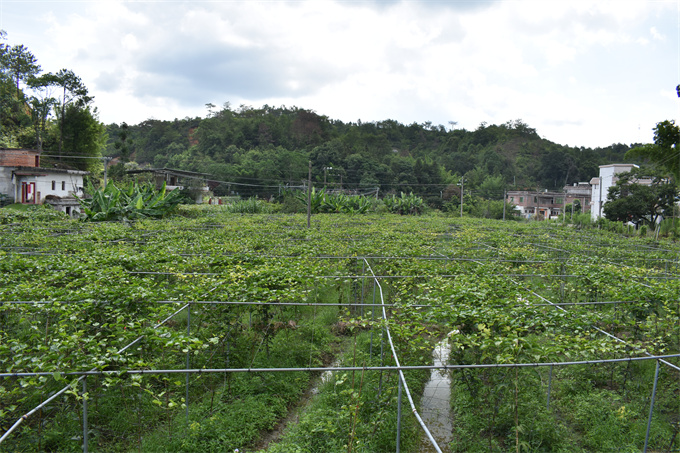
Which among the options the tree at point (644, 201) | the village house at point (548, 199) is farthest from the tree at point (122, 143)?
the village house at point (548, 199)

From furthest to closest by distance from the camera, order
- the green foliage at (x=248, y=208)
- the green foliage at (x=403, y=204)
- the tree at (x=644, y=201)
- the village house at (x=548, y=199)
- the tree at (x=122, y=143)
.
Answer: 1. the village house at (x=548, y=199)
2. the green foliage at (x=403, y=204)
3. the tree at (x=122, y=143)
4. the green foliage at (x=248, y=208)
5. the tree at (x=644, y=201)

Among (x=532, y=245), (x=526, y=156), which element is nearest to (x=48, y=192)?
(x=532, y=245)

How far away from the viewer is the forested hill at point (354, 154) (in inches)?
2352

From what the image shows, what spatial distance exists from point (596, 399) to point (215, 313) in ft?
19.9

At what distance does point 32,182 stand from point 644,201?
48720 mm

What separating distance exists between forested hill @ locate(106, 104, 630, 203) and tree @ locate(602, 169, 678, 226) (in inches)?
1007

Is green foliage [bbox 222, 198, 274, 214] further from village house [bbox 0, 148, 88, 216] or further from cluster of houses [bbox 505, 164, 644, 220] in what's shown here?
cluster of houses [bbox 505, 164, 644, 220]

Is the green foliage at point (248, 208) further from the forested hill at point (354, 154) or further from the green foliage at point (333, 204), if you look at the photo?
the forested hill at point (354, 154)

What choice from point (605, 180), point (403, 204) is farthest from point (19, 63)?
point (605, 180)

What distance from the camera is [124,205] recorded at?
840 inches

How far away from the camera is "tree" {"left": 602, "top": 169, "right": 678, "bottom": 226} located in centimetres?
3397

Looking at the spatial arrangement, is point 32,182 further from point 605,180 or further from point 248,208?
point 605,180

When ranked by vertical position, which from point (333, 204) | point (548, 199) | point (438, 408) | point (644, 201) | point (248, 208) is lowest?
point (438, 408)

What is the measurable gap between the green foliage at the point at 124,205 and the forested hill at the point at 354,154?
27.2 m
